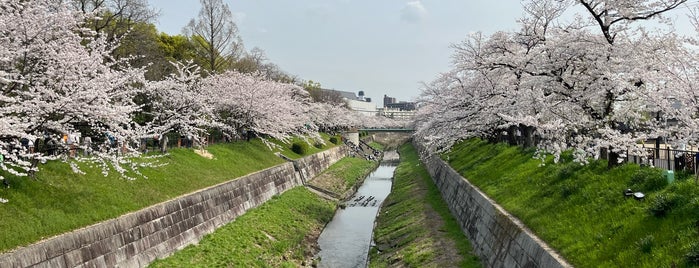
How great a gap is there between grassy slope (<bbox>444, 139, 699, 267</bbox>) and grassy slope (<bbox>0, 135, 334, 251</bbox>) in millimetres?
11707

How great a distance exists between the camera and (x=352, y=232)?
85.8 ft

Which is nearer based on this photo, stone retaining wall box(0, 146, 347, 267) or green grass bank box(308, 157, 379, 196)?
stone retaining wall box(0, 146, 347, 267)

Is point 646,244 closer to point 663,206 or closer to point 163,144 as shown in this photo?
point 663,206

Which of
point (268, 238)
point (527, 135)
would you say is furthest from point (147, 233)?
point (527, 135)

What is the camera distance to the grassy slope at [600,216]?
9.14 metres

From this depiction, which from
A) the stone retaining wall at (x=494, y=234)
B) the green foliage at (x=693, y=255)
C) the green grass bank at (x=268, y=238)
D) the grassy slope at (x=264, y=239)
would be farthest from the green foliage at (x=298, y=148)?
the green foliage at (x=693, y=255)

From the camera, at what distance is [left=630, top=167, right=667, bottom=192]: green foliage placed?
1215 cm

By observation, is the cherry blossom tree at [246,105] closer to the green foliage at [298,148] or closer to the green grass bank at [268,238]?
the green foliage at [298,148]

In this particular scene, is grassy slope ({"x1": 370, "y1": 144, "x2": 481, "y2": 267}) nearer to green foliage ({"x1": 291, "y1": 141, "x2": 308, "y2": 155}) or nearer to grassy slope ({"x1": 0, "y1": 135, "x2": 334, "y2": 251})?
grassy slope ({"x1": 0, "y1": 135, "x2": 334, "y2": 251})

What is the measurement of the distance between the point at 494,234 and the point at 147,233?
10.4 metres

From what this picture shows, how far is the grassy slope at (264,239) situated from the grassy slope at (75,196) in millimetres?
2229

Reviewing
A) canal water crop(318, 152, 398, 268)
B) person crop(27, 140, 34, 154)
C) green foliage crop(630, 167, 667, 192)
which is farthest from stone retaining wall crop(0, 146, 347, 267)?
green foliage crop(630, 167, 667, 192)

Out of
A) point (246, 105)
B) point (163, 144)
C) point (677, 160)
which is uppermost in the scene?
point (246, 105)

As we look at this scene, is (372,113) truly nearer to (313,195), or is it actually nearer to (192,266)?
(313,195)
